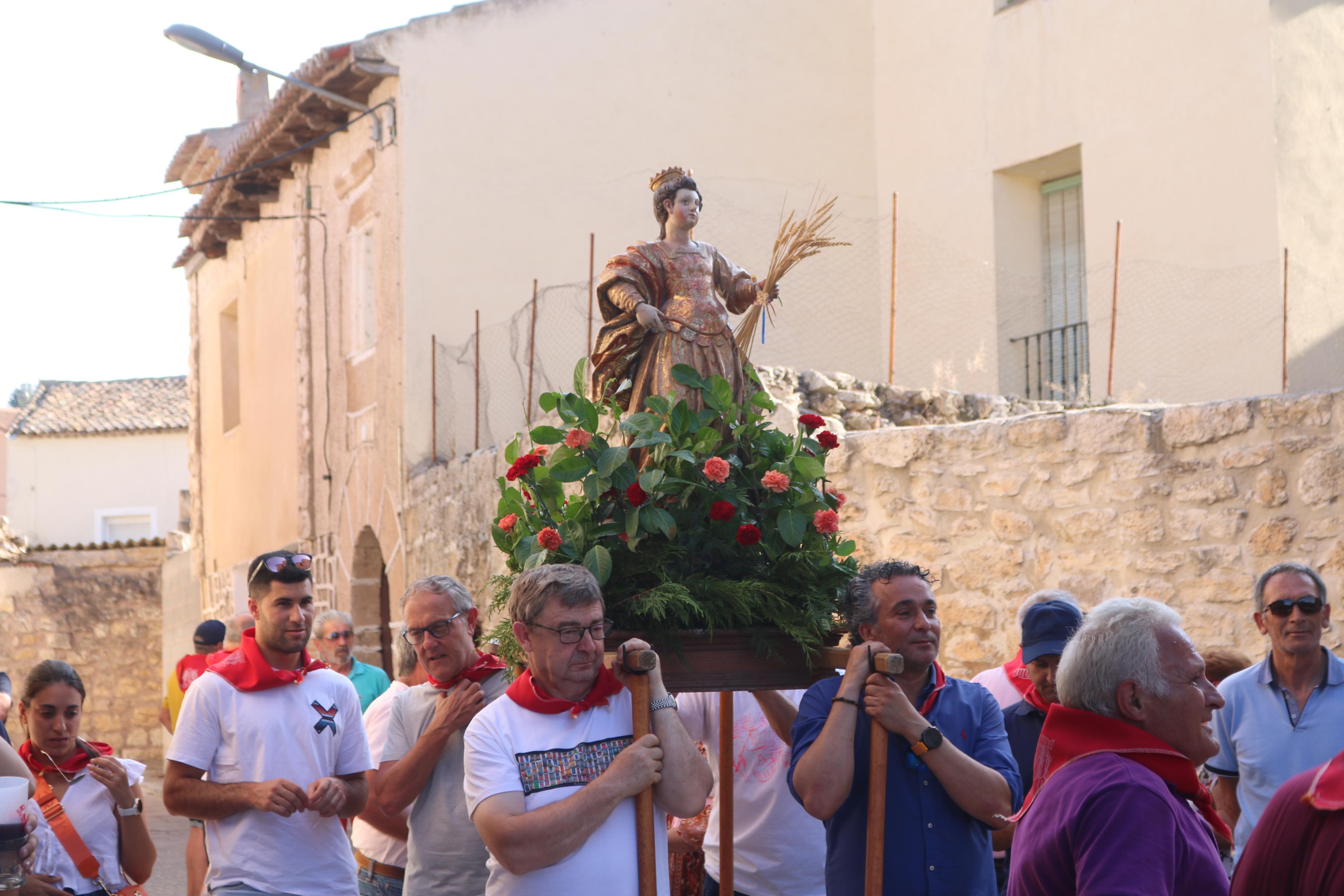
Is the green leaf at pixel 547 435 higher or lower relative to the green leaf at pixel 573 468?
higher

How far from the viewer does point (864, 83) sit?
14.7m

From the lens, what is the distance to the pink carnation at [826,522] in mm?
3738

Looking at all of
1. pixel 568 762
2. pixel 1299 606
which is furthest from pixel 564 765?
pixel 1299 606

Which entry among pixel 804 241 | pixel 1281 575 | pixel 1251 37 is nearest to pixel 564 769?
pixel 804 241

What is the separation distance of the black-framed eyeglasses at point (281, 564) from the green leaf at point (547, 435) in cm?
84

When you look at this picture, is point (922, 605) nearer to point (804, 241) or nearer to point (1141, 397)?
point (804, 241)

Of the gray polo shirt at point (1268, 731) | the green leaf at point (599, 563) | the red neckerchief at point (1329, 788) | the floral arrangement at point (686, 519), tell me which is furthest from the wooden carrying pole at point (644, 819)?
the gray polo shirt at point (1268, 731)

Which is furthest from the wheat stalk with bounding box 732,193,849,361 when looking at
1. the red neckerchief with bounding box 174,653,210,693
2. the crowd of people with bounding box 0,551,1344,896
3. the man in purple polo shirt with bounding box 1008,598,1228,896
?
the red neckerchief with bounding box 174,653,210,693

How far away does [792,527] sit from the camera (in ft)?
12.2

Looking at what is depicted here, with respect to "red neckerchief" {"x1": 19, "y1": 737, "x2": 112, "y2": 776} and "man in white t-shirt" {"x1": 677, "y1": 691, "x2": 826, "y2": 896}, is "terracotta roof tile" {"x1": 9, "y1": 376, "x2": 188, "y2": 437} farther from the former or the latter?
"man in white t-shirt" {"x1": 677, "y1": 691, "x2": 826, "y2": 896}

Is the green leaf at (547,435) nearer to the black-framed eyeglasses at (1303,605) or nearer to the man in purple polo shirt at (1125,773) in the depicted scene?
the man in purple polo shirt at (1125,773)

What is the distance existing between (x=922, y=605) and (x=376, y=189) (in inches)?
425

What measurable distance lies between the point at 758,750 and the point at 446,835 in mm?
947

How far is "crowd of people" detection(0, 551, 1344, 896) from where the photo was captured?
95.6 inches
